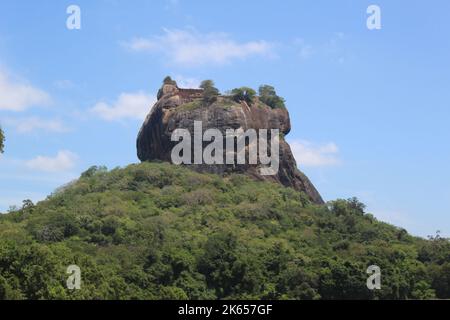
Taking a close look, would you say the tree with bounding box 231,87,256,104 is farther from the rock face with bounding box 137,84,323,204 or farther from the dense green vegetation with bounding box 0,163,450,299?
the dense green vegetation with bounding box 0,163,450,299

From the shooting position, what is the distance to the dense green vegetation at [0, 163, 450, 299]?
48.5 m

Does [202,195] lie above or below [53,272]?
above

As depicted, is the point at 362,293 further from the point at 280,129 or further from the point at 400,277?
the point at 280,129

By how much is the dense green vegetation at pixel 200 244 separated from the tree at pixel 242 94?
31.4 ft

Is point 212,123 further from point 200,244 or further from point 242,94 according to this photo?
point 200,244

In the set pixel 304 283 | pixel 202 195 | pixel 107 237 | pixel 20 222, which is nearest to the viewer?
pixel 304 283

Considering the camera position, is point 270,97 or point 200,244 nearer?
point 200,244

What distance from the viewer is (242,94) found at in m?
85.8

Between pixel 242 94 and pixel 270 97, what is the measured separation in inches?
176

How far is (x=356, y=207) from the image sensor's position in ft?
264

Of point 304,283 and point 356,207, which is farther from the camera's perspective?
point 356,207

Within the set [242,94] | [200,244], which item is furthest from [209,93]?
[200,244]
